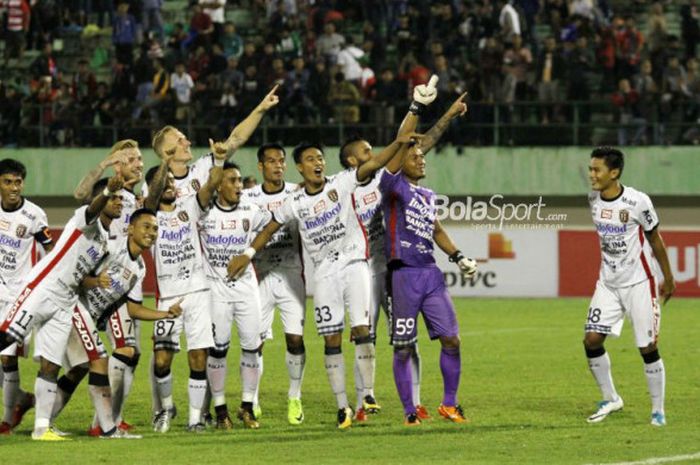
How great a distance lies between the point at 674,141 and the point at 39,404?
1897 cm

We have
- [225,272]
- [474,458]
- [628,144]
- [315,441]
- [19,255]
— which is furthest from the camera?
[628,144]

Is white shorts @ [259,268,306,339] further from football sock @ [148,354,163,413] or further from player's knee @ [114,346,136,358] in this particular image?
player's knee @ [114,346,136,358]

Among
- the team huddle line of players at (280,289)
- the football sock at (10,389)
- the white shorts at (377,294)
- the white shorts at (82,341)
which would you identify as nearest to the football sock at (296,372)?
the team huddle line of players at (280,289)

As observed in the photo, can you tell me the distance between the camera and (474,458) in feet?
38.2

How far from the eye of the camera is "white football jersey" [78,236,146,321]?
43.0ft

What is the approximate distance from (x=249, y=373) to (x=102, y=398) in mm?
1615

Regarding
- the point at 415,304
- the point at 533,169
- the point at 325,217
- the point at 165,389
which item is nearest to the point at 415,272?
the point at 415,304

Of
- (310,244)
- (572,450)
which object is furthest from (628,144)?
(572,450)

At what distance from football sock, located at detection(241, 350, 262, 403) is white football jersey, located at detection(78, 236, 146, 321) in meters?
1.42

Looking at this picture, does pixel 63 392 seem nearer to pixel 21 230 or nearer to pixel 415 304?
pixel 21 230

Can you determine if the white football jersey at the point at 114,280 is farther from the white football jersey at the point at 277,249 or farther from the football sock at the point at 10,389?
the white football jersey at the point at 277,249

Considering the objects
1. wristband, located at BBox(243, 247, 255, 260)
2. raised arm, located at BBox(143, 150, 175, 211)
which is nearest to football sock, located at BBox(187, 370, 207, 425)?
wristband, located at BBox(243, 247, 255, 260)

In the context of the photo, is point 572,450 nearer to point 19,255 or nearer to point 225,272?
point 225,272

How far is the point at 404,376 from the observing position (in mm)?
13625
